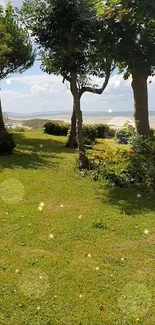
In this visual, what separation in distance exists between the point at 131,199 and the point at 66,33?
334 inches

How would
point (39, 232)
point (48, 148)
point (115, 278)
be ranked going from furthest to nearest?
1. point (48, 148)
2. point (39, 232)
3. point (115, 278)

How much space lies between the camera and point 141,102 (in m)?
15.6

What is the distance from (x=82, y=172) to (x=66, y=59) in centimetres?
557

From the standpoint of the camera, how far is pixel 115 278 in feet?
20.5

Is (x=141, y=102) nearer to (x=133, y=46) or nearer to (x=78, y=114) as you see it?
(x=133, y=46)

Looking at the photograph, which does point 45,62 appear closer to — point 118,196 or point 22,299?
point 118,196

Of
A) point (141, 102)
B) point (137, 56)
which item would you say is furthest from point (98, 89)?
point (137, 56)

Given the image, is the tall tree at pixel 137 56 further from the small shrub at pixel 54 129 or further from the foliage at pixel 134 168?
the small shrub at pixel 54 129

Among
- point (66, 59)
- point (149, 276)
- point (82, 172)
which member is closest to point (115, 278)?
point (149, 276)

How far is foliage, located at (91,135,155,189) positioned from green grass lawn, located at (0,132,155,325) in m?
0.57

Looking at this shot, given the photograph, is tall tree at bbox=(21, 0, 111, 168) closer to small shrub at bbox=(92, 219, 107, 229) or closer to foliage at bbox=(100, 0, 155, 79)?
foliage at bbox=(100, 0, 155, 79)

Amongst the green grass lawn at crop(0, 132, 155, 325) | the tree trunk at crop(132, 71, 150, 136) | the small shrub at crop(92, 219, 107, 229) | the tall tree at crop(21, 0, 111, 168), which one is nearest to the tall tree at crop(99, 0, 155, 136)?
the tree trunk at crop(132, 71, 150, 136)

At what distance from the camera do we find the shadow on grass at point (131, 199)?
10.3 meters

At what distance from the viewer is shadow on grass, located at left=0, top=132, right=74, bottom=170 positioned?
52.9ft
